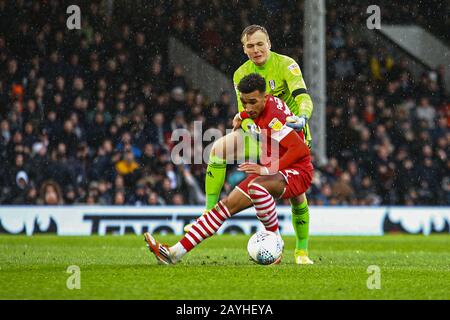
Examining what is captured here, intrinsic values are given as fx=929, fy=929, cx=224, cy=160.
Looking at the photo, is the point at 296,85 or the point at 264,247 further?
the point at 296,85

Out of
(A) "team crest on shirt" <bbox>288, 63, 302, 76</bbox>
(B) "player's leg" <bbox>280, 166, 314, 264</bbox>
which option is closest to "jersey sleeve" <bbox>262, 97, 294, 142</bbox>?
(B) "player's leg" <bbox>280, 166, 314, 264</bbox>

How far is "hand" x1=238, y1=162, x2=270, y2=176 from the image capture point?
7.73 m

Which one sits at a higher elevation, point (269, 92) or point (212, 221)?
point (269, 92)

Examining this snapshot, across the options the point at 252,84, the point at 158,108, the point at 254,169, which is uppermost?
the point at 158,108

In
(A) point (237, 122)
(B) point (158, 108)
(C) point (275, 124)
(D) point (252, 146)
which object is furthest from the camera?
(B) point (158, 108)

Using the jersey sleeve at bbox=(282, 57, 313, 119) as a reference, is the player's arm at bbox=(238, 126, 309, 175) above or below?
below

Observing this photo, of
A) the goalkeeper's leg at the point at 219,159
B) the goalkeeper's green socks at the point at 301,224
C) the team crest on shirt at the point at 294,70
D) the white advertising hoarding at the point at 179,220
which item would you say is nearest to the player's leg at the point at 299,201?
the goalkeeper's green socks at the point at 301,224

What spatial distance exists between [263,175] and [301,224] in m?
1.19

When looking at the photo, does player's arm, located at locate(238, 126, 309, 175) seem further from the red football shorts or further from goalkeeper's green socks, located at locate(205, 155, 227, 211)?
goalkeeper's green socks, located at locate(205, 155, 227, 211)

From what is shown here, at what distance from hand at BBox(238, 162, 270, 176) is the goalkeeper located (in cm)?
72

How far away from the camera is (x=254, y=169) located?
777cm

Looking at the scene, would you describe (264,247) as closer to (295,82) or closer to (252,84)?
(252,84)

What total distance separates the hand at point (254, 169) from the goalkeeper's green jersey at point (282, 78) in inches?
46.3

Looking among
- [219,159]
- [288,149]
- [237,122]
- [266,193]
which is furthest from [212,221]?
[219,159]
